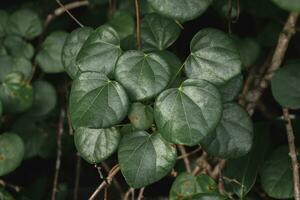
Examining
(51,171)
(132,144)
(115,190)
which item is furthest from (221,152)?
(51,171)

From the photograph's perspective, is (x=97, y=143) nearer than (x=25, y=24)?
Yes

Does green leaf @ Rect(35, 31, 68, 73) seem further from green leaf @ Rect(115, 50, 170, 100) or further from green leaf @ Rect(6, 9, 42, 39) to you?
green leaf @ Rect(115, 50, 170, 100)

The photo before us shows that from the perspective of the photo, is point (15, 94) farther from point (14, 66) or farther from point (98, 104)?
point (98, 104)

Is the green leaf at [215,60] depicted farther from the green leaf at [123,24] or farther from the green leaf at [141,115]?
the green leaf at [123,24]

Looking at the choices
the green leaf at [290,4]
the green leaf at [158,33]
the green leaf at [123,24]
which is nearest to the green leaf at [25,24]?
the green leaf at [123,24]

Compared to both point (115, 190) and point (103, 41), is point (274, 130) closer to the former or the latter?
point (115, 190)

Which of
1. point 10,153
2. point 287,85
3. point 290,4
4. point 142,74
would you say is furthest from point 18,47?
point 290,4

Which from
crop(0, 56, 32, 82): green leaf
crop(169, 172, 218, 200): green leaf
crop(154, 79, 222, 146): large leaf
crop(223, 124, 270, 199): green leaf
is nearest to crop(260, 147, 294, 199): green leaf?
crop(223, 124, 270, 199): green leaf
